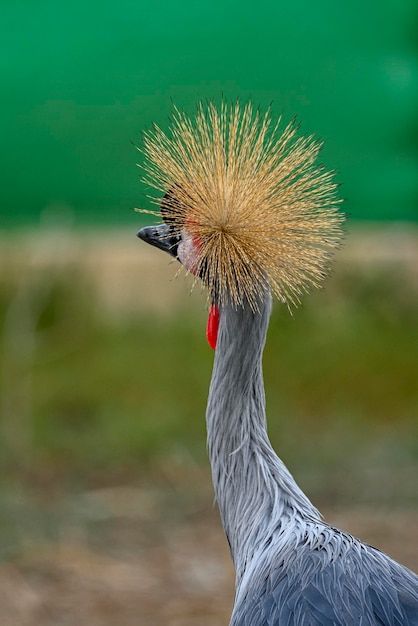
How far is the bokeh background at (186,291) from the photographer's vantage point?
106 inches

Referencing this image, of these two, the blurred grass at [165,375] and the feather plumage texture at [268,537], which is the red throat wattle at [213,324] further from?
the blurred grass at [165,375]

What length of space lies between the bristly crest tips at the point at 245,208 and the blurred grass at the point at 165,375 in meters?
1.69

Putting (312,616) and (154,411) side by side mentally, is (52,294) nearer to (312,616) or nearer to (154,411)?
(154,411)

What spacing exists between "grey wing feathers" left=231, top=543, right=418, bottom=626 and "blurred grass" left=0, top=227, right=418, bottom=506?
1.68 m

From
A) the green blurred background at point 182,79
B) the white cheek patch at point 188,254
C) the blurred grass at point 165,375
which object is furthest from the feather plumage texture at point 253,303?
the blurred grass at point 165,375

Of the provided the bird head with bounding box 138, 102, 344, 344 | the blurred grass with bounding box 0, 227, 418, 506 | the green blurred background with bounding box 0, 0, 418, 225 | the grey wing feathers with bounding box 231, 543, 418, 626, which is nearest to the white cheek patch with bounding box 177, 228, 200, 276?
the bird head with bounding box 138, 102, 344, 344

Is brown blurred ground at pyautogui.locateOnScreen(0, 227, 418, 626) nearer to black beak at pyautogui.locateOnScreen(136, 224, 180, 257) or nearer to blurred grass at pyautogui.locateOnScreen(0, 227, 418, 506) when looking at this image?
blurred grass at pyautogui.locateOnScreen(0, 227, 418, 506)

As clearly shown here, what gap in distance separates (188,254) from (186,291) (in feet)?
4.80

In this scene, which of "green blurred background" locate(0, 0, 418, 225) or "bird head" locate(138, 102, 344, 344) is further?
"green blurred background" locate(0, 0, 418, 225)

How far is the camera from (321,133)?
276 cm

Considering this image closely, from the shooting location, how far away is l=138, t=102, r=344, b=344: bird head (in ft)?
4.64

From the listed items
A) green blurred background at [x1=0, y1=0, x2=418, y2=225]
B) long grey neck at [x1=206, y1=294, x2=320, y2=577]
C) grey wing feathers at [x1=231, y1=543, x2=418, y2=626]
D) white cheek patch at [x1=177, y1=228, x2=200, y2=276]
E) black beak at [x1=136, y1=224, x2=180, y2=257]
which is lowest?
grey wing feathers at [x1=231, y1=543, x2=418, y2=626]

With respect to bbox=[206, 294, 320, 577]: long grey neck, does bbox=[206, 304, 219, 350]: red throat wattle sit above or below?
above

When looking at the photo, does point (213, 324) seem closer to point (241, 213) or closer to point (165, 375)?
point (241, 213)
